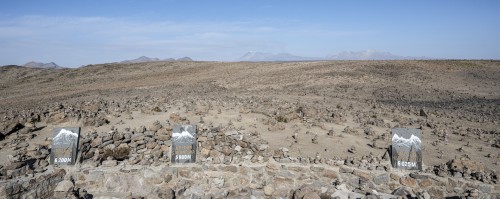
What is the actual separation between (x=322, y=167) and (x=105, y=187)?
15.0 feet

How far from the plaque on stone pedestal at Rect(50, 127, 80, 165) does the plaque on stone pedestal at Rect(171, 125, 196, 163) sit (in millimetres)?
2091

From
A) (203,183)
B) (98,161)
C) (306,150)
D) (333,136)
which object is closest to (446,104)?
(333,136)

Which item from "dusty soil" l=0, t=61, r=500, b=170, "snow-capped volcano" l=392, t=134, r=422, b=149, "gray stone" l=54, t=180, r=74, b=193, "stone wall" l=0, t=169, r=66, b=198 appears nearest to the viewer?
"stone wall" l=0, t=169, r=66, b=198

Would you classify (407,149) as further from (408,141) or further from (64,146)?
(64,146)

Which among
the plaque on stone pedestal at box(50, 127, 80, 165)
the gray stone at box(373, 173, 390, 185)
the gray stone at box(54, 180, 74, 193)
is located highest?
the plaque on stone pedestal at box(50, 127, 80, 165)

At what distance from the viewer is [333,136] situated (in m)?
10.2

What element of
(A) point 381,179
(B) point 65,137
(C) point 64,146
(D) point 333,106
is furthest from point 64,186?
(D) point 333,106

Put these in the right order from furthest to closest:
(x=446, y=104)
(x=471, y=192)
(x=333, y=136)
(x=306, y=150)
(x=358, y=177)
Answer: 1. (x=446, y=104)
2. (x=333, y=136)
3. (x=306, y=150)
4. (x=358, y=177)
5. (x=471, y=192)

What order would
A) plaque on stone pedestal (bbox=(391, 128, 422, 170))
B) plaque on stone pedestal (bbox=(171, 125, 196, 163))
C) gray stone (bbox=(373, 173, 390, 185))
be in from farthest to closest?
plaque on stone pedestal (bbox=(171, 125, 196, 163)), plaque on stone pedestal (bbox=(391, 128, 422, 170)), gray stone (bbox=(373, 173, 390, 185))

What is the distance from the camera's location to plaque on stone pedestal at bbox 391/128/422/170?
25.3 ft

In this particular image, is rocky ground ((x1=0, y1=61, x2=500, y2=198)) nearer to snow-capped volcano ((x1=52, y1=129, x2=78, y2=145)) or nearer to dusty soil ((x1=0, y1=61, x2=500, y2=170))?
dusty soil ((x1=0, y1=61, x2=500, y2=170))

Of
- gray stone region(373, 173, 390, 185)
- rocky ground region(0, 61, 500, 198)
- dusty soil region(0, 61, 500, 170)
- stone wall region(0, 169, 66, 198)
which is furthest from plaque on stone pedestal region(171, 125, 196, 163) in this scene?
gray stone region(373, 173, 390, 185)

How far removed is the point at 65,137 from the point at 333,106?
431 inches

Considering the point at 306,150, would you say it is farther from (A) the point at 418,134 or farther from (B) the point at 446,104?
(B) the point at 446,104
